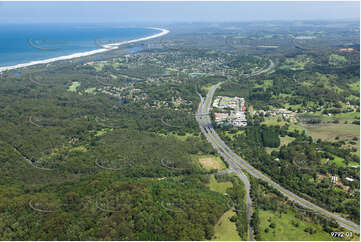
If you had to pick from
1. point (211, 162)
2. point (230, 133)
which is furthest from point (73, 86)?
point (211, 162)

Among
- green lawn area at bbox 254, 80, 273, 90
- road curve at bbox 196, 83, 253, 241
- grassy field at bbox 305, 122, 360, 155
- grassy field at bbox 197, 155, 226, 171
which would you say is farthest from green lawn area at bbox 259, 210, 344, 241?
green lawn area at bbox 254, 80, 273, 90

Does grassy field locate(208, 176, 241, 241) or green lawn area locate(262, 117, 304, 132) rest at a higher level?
green lawn area locate(262, 117, 304, 132)

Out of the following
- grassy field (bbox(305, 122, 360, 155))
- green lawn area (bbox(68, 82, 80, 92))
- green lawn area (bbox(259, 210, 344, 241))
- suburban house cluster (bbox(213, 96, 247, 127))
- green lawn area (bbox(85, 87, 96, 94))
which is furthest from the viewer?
green lawn area (bbox(68, 82, 80, 92))

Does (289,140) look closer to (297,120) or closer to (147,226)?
(297,120)

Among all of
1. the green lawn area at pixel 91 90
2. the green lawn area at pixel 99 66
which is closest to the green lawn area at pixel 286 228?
the green lawn area at pixel 91 90

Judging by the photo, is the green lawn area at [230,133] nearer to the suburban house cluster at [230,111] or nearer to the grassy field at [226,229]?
the suburban house cluster at [230,111]

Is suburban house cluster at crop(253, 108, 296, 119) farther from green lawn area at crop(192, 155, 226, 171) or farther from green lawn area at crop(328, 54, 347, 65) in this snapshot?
green lawn area at crop(328, 54, 347, 65)
